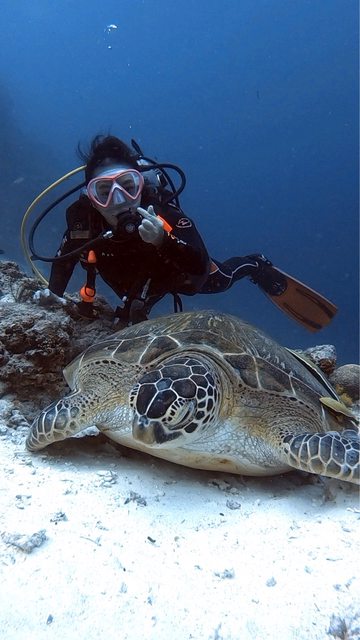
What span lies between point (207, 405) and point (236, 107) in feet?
221

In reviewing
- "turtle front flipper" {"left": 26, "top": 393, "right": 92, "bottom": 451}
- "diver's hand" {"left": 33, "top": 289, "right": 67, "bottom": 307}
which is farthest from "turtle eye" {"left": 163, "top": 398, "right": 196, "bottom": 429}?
"diver's hand" {"left": 33, "top": 289, "right": 67, "bottom": 307}

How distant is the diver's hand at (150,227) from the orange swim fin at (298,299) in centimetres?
324

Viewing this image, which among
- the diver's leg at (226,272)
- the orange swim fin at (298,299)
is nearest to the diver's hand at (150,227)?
the diver's leg at (226,272)

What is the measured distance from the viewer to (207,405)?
235cm

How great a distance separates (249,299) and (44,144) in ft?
118

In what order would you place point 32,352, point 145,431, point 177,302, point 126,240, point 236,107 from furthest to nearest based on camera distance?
point 236,107, point 177,302, point 126,240, point 32,352, point 145,431

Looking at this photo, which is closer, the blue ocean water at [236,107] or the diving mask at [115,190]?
the diving mask at [115,190]

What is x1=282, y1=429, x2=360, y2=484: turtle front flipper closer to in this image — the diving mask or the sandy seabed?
the sandy seabed

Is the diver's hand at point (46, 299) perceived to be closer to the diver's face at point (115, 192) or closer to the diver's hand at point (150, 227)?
the diver's face at point (115, 192)

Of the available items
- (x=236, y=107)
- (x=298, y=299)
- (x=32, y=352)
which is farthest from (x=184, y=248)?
(x=236, y=107)

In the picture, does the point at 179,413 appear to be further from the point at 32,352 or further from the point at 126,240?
the point at 126,240

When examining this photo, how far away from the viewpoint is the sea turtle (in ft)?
7.34

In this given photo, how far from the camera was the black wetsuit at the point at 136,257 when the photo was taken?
170 inches

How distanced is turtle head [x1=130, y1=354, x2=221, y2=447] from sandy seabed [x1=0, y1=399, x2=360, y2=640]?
1.41ft
